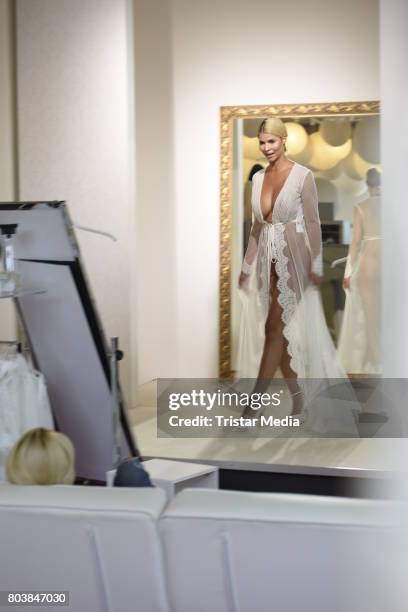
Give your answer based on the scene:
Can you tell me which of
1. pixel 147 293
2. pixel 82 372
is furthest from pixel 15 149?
pixel 82 372

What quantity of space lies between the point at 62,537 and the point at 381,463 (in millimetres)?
3204

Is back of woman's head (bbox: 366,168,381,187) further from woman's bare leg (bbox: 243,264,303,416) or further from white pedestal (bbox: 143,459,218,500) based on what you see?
white pedestal (bbox: 143,459,218,500)

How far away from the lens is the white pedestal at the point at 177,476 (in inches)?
133

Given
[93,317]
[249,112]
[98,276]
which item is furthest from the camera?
[249,112]

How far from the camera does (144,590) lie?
1.63 m

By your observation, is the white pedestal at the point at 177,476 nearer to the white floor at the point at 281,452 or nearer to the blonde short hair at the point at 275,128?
the white floor at the point at 281,452

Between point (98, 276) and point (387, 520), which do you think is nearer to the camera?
point (387, 520)

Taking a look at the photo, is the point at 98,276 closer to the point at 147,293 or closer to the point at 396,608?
the point at 147,293

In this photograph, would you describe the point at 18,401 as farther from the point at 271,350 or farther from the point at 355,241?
the point at 355,241

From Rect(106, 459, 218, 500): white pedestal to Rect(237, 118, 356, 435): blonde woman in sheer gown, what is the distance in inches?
78.7

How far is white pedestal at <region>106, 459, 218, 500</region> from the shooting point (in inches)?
133

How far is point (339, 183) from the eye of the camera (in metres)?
6.77

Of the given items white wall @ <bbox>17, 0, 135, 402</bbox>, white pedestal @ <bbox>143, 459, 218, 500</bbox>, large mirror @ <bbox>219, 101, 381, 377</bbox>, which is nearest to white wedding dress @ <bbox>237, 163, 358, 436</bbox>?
large mirror @ <bbox>219, 101, 381, 377</bbox>

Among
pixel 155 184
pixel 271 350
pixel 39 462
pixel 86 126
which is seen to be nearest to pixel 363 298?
pixel 271 350
